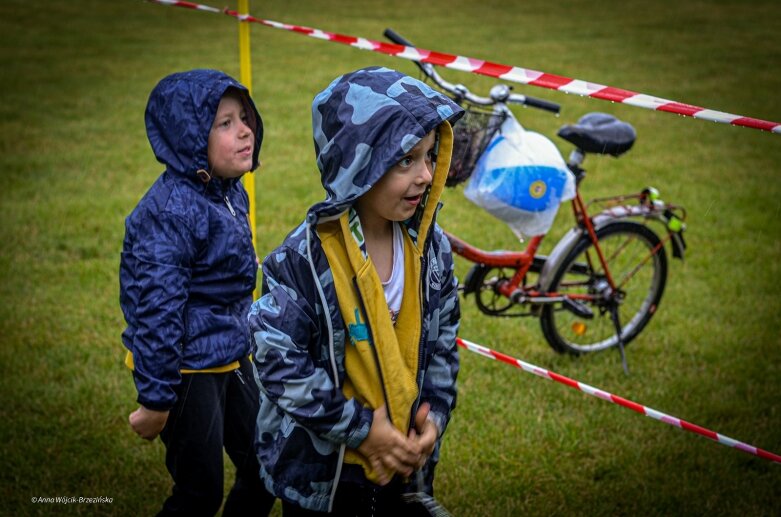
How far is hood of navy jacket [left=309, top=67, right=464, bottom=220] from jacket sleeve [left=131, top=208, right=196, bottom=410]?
635 millimetres

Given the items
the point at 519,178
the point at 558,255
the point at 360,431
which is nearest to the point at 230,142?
the point at 360,431

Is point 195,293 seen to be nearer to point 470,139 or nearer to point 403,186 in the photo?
point 403,186

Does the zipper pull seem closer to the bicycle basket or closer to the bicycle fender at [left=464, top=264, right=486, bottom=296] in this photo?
the bicycle basket

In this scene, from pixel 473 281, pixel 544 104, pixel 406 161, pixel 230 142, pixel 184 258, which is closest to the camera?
pixel 406 161

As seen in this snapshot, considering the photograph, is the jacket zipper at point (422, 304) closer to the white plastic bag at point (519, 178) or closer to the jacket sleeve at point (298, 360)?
the jacket sleeve at point (298, 360)

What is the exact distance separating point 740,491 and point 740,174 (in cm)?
523

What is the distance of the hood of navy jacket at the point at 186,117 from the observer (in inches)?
94.0

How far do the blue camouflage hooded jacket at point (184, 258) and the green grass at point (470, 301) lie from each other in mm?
1202

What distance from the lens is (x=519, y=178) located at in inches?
147

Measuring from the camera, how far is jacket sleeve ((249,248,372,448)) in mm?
1805

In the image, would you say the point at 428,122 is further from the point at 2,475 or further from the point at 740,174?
the point at 740,174

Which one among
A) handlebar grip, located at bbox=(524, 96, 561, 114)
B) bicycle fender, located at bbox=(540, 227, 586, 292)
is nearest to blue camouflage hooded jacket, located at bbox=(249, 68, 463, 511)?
handlebar grip, located at bbox=(524, 96, 561, 114)

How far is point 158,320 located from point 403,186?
2.82ft

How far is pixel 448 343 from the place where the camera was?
6.95ft
